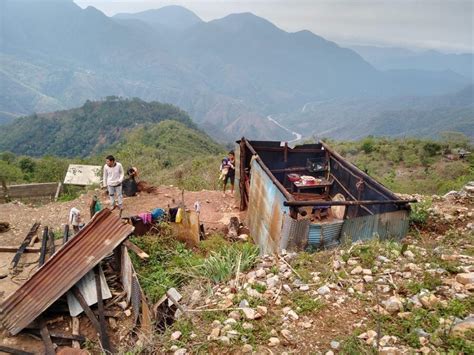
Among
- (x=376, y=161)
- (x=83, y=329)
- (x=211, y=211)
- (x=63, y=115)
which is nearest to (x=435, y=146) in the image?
(x=376, y=161)

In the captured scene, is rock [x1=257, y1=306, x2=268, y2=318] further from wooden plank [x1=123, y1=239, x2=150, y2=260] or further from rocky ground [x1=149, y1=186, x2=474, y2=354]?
wooden plank [x1=123, y1=239, x2=150, y2=260]

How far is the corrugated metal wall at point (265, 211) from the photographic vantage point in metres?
5.70

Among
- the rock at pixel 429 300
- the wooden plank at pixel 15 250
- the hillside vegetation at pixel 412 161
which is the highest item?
the rock at pixel 429 300

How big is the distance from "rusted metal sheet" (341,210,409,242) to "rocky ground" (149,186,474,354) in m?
0.47

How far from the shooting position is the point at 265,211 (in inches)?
256

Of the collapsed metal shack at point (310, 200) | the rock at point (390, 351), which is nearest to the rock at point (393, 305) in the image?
the rock at point (390, 351)

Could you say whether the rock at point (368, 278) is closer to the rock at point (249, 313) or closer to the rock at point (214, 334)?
the rock at point (249, 313)

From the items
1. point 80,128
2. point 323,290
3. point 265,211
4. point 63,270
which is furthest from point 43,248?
point 80,128

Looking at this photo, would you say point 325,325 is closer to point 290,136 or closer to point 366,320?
point 366,320

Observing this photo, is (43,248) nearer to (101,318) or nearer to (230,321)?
(101,318)

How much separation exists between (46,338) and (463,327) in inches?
196

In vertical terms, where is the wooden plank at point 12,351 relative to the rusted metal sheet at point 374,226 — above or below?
below

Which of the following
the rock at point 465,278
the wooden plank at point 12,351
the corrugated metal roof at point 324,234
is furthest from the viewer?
the corrugated metal roof at point 324,234

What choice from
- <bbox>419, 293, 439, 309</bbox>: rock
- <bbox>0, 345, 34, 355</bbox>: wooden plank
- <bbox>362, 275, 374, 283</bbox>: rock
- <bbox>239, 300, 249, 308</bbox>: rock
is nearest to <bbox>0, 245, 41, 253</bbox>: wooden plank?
<bbox>0, 345, 34, 355</bbox>: wooden plank
